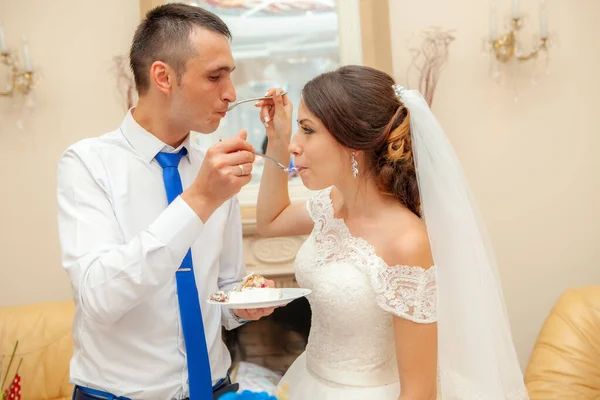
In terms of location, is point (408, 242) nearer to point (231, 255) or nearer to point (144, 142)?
point (231, 255)

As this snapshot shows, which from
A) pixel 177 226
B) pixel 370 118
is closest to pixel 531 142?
pixel 370 118

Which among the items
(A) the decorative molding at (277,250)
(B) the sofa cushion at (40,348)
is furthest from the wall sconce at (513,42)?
(B) the sofa cushion at (40,348)

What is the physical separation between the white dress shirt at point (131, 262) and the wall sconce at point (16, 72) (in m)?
1.90

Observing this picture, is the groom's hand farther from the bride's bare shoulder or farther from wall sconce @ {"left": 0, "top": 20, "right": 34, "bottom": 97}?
wall sconce @ {"left": 0, "top": 20, "right": 34, "bottom": 97}

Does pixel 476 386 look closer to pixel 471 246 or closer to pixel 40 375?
pixel 471 246

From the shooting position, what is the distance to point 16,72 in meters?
3.36

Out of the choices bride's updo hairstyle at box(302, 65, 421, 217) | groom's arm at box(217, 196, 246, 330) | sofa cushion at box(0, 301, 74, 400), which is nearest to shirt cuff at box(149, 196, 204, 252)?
groom's arm at box(217, 196, 246, 330)

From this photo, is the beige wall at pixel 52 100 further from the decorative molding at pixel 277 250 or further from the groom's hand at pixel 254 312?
the groom's hand at pixel 254 312

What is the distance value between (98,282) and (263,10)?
7.95ft

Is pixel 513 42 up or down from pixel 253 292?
up

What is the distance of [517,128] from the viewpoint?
3346mm

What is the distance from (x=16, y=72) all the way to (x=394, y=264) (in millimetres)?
2599

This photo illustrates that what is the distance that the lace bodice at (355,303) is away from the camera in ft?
5.36

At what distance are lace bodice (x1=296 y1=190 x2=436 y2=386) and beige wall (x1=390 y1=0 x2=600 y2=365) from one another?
1.72 meters
